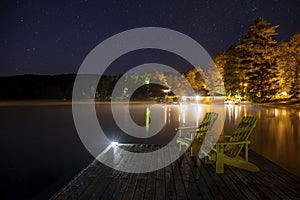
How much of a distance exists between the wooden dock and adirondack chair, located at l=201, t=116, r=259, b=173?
0.13 m

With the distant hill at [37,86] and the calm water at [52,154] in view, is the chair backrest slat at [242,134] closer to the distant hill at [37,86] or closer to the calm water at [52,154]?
the calm water at [52,154]

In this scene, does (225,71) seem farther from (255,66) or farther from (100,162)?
(100,162)

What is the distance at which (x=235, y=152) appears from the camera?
4812 millimetres

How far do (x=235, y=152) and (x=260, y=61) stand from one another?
29.5 m

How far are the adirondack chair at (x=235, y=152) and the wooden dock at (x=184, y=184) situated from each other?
0.13 meters

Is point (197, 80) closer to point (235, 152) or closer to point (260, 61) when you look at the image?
point (260, 61)

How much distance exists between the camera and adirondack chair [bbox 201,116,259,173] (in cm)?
464

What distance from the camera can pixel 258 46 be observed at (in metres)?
31.9

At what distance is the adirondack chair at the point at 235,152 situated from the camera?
15.2ft

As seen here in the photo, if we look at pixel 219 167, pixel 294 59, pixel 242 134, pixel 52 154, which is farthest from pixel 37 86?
pixel 219 167

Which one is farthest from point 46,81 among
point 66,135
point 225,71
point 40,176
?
point 40,176

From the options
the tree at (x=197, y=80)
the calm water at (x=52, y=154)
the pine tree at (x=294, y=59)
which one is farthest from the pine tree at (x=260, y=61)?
the calm water at (x=52, y=154)

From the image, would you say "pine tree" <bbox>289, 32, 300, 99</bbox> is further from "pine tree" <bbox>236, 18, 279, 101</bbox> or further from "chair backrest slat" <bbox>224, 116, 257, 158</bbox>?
"chair backrest slat" <bbox>224, 116, 257, 158</bbox>

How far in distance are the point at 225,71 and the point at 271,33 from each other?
7.09m
